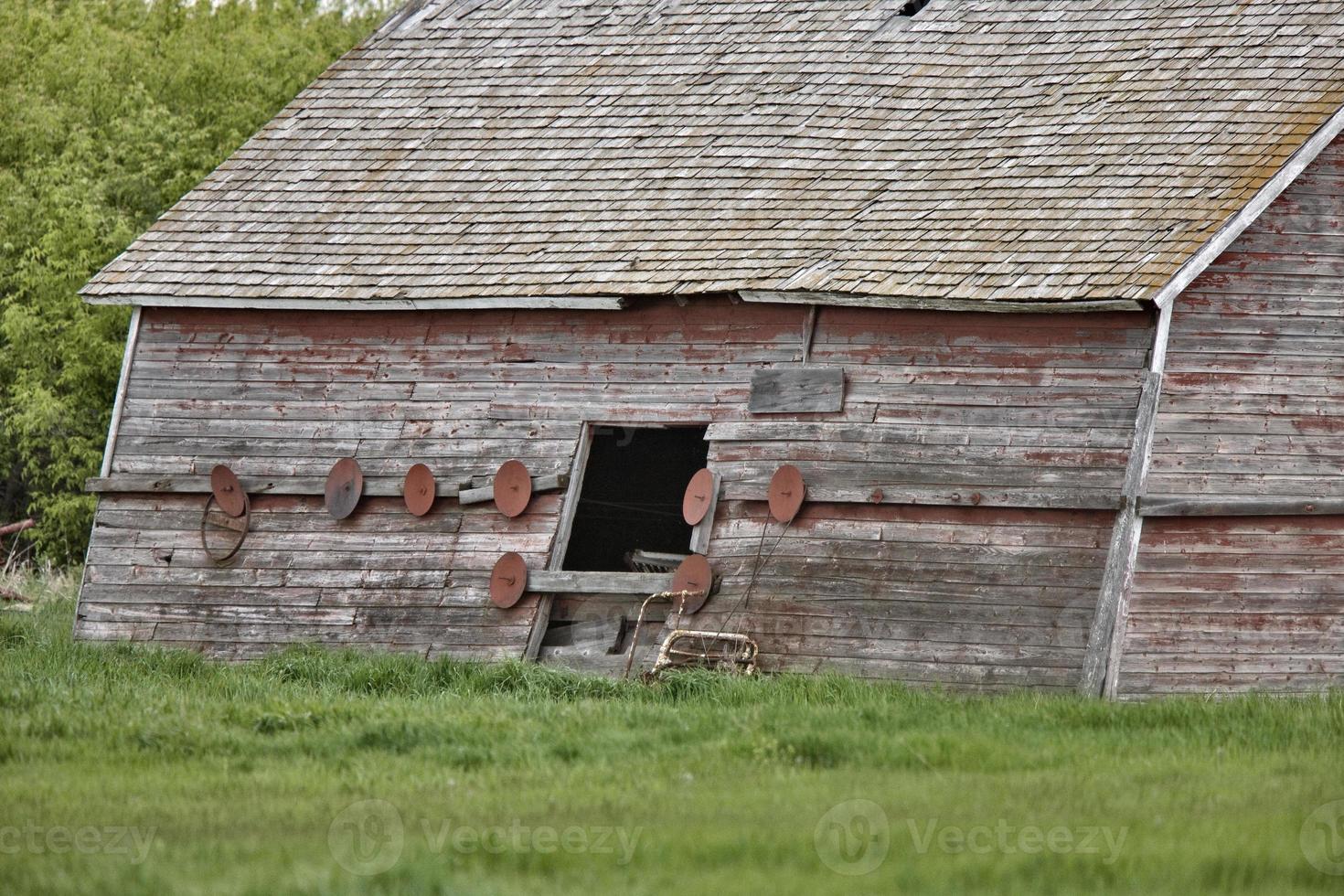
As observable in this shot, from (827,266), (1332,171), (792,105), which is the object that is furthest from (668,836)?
(792,105)

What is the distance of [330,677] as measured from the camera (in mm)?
12031

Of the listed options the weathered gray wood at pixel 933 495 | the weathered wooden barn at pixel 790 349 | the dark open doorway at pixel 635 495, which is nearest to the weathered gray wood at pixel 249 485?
the weathered wooden barn at pixel 790 349

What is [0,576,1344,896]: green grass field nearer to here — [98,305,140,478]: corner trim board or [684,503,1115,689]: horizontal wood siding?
[684,503,1115,689]: horizontal wood siding

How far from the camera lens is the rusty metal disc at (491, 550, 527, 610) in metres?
12.6

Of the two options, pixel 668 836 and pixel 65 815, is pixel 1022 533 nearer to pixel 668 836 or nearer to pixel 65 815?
pixel 668 836

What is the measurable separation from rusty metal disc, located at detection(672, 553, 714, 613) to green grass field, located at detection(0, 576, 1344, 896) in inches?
35.3

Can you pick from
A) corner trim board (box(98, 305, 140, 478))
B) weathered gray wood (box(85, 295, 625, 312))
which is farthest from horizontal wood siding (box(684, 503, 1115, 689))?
corner trim board (box(98, 305, 140, 478))

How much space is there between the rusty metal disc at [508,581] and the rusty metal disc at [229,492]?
227 centimetres

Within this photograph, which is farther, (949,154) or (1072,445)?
(949,154)

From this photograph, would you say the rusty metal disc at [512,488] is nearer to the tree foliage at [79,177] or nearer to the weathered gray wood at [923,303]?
the weathered gray wood at [923,303]

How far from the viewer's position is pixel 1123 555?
1100cm

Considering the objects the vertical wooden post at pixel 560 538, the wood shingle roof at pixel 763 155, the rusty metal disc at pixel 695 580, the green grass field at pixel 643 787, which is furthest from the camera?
the vertical wooden post at pixel 560 538

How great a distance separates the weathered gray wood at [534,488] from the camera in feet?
41.8

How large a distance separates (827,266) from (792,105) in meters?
2.63
